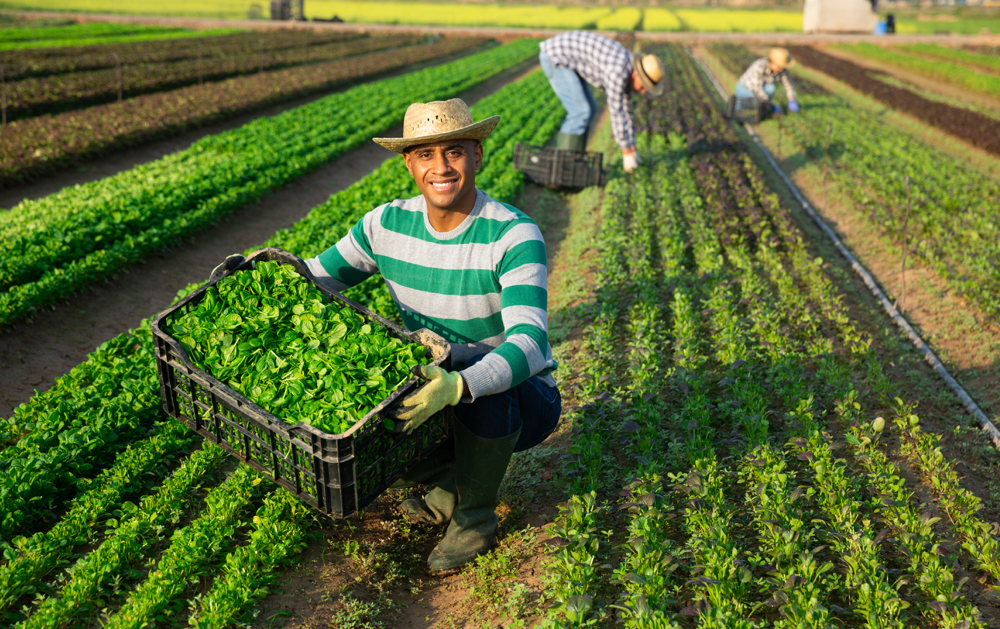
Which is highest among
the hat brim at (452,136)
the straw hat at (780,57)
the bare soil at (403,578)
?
the straw hat at (780,57)

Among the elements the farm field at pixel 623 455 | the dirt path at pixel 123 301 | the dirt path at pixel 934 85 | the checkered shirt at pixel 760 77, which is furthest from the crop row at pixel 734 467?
the dirt path at pixel 934 85

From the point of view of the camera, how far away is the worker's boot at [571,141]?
9.44 meters

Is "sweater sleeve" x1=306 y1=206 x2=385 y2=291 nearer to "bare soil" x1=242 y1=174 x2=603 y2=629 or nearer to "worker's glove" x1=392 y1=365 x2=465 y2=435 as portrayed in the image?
"worker's glove" x1=392 y1=365 x2=465 y2=435

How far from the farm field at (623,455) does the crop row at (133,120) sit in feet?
0.97

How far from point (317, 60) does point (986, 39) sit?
43.7 metres

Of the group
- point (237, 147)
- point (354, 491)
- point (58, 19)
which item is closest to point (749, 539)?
point (354, 491)

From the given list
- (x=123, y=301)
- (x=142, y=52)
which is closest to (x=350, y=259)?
(x=123, y=301)

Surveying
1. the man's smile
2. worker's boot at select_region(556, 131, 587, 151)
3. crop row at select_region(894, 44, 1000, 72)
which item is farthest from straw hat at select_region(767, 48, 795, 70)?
crop row at select_region(894, 44, 1000, 72)

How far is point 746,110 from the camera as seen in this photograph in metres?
15.8

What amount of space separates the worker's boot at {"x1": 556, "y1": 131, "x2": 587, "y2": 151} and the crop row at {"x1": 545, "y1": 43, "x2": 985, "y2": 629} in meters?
2.56

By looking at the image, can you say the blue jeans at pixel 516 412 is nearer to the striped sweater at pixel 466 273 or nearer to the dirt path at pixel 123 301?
the striped sweater at pixel 466 273

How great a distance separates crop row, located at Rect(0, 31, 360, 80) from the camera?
19.8 m

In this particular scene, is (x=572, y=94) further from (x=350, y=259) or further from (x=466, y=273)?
(x=466, y=273)

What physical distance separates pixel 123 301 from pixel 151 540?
4078 mm
